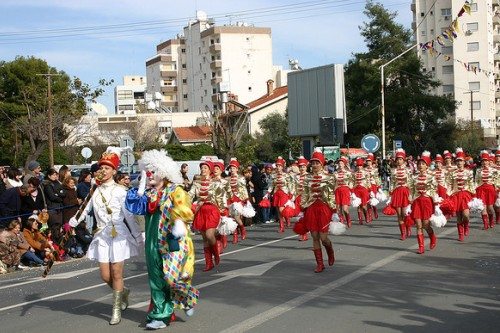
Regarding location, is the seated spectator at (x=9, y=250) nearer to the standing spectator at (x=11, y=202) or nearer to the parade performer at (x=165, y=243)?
the standing spectator at (x=11, y=202)

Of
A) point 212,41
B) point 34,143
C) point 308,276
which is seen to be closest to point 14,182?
point 308,276

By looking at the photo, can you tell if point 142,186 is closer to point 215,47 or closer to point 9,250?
point 9,250

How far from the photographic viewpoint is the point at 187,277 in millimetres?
8414

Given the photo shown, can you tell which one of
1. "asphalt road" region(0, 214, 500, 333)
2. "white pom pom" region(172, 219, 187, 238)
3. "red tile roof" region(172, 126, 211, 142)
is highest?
"red tile roof" region(172, 126, 211, 142)

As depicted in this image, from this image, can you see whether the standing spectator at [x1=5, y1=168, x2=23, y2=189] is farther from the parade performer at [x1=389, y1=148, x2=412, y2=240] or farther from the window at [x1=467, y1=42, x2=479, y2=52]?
the window at [x1=467, y1=42, x2=479, y2=52]

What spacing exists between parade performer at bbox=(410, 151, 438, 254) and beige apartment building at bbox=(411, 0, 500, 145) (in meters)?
77.6

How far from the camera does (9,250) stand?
15.6m

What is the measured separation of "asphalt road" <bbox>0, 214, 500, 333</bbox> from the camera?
28.1 ft

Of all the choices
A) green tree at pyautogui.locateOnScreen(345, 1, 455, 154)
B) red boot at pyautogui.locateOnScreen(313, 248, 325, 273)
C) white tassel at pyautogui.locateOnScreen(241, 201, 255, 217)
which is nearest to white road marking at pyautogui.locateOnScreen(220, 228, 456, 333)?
red boot at pyautogui.locateOnScreen(313, 248, 325, 273)

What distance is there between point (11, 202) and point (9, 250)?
1.50 m

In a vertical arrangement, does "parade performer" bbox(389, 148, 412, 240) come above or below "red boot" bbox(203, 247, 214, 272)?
above

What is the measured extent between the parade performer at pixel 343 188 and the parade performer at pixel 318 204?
7.16m

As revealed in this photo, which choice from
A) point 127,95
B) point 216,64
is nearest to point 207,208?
point 216,64

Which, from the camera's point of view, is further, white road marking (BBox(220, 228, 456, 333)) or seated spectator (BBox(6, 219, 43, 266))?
seated spectator (BBox(6, 219, 43, 266))
